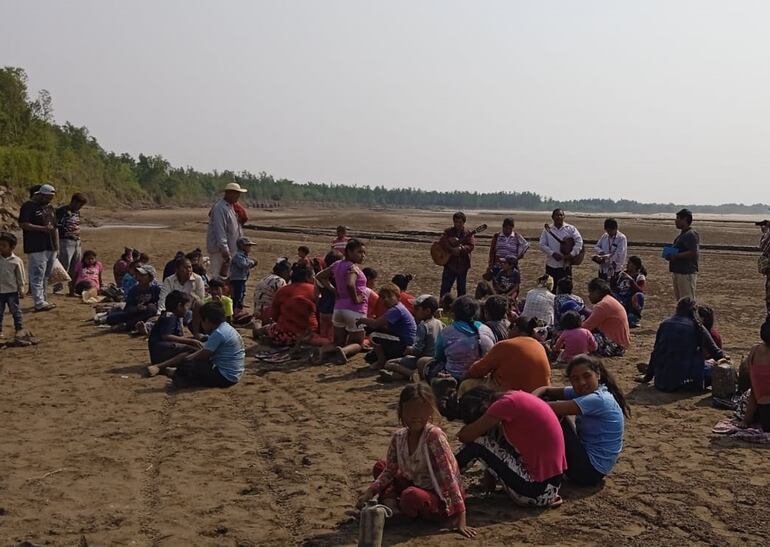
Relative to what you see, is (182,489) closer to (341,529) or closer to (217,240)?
(341,529)

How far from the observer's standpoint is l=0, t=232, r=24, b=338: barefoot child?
1028 cm

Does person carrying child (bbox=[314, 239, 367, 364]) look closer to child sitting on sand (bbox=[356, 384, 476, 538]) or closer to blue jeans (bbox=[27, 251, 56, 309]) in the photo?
child sitting on sand (bbox=[356, 384, 476, 538])

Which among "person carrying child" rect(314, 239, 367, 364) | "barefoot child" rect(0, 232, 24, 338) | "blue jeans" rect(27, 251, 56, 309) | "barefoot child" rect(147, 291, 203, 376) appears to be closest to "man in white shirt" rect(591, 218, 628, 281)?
"person carrying child" rect(314, 239, 367, 364)

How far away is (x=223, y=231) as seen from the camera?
39.3 feet

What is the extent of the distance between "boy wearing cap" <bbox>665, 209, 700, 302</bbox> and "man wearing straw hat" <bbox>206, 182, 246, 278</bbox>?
6742mm

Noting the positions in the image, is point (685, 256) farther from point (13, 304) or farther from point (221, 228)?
point (13, 304)

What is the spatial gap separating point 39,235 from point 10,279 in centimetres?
178

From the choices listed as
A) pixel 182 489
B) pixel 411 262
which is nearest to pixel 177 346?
pixel 182 489

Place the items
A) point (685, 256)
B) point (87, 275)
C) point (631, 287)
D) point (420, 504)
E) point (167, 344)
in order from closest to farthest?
point (420, 504), point (167, 344), point (685, 256), point (631, 287), point (87, 275)

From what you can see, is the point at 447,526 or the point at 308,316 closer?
the point at 447,526

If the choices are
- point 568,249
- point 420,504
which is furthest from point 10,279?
point 568,249

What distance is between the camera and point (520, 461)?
17.1 ft

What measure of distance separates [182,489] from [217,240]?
6.91 meters

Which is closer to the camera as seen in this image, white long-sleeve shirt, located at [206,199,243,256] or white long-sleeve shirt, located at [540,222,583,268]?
white long-sleeve shirt, located at [206,199,243,256]
